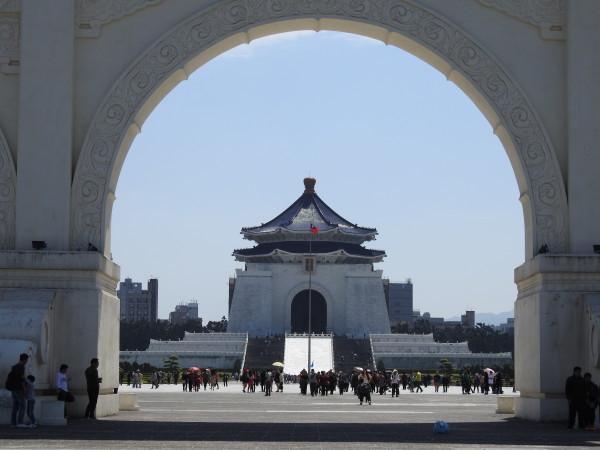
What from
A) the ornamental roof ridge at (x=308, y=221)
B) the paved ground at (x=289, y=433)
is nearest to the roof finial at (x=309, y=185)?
the ornamental roof ridge at (x=308, y=221)

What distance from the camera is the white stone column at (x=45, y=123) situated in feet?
54.5

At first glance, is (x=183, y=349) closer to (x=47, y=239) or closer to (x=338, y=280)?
(x=338, y=280)

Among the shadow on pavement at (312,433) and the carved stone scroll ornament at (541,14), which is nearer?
the shadow on pavement at (312,433)

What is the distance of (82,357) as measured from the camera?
53.3ft

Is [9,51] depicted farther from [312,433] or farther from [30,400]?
[312,433]

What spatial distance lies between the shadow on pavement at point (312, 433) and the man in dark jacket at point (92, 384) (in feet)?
0.83

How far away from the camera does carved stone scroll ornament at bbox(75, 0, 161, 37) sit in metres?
17.0

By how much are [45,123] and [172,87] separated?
1.94 meters

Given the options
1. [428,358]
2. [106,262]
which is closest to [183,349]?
[428,358]

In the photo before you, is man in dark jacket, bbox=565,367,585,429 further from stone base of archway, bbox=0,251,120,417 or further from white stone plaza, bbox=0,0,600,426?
stone base of archway, bbox=0,251,120,417

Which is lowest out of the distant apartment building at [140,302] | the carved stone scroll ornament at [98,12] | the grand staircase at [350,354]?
the grand staircase at [350,354]

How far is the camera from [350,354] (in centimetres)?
6544

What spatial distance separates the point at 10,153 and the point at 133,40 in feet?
7.82

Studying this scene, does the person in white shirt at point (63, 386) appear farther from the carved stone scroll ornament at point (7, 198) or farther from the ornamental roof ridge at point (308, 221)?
the ornamental roof ridge at point (308, 221)
